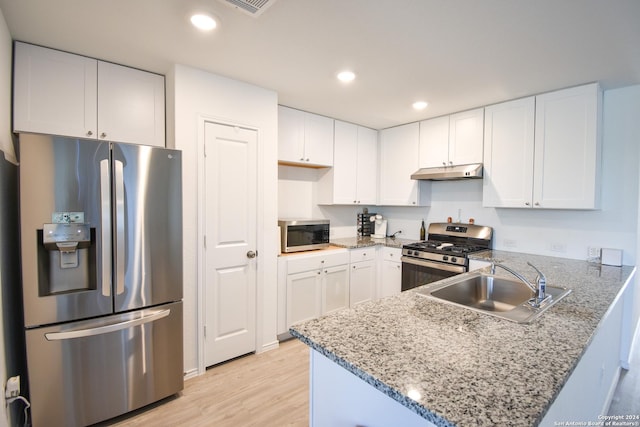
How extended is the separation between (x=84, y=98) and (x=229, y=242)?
55.5 inches

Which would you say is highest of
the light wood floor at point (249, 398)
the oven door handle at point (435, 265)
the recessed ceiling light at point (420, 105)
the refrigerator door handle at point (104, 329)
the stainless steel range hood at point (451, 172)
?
the recessed ceiling light at point (420, 105)

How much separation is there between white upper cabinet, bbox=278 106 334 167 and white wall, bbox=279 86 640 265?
1.21 ft

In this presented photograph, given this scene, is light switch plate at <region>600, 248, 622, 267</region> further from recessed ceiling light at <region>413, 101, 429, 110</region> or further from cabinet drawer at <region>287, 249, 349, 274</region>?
cabinet drawer at <region>287, 249, 349, 274</region>

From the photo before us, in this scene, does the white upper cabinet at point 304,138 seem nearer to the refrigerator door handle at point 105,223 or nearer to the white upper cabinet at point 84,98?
the white upper cabinet at point 84,98

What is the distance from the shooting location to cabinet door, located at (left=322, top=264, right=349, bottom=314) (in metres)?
3.25

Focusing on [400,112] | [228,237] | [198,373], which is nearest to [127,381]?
[198,373]

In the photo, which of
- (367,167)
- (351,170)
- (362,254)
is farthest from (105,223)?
(367,167)

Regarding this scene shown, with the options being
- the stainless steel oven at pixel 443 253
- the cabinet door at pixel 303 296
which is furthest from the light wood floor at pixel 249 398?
the stainless steel oven at pixel 443 253

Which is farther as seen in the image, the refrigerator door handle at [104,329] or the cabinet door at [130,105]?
the cabinet door at [130,105]

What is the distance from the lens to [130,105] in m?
2.24

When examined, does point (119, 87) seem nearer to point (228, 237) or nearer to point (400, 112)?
point (228, 237)

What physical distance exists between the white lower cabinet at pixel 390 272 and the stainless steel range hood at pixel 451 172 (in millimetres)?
894

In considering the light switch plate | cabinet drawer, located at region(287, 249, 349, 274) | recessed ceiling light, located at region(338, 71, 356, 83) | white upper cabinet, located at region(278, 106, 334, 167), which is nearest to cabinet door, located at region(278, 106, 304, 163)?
white upper cabinet, located at region(278, 106, 334, 167)

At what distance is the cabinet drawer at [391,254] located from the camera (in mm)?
3525
